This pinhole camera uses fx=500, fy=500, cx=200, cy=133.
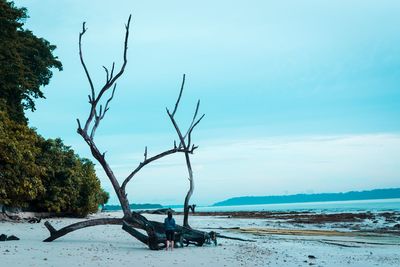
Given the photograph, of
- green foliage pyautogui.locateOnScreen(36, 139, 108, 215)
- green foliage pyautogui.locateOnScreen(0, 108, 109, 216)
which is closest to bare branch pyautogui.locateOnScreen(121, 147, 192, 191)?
green foliage pyautogui.locateOnScreen(0, 108, 109, 216)

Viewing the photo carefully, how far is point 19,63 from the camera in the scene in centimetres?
2916

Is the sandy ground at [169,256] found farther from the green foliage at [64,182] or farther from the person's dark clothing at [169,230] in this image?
the green foliage at [64,182]

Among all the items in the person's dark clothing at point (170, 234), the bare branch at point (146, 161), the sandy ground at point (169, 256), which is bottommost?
the sandy ground at point (169, 256)

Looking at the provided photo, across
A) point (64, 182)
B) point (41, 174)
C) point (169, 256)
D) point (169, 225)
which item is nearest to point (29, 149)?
point (41, 174)

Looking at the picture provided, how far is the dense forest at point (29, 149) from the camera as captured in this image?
24922mm

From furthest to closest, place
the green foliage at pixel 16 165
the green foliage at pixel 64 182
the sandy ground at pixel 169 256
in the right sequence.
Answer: the green foliage at pixel 64 182 < the green foliage at pixel 16 165 < the sandy ground at pixel 169 256

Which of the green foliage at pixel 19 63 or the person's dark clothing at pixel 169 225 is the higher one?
the green foliage at pixel 19 63

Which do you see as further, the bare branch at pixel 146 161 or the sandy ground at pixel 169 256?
the bare branch at pixel 146 161

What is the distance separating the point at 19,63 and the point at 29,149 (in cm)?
586

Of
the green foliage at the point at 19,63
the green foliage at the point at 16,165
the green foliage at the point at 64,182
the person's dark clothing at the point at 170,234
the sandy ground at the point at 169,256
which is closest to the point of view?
the sandy ground at the point at 169,256

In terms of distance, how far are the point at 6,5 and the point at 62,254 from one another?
2081cm

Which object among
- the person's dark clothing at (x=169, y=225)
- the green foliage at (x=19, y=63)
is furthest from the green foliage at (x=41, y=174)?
the person's dark clothing at (x=169, y=225)

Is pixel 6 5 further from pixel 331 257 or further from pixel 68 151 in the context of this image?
pixel 331 257

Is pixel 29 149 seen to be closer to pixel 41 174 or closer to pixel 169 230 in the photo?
pixel 41 174
